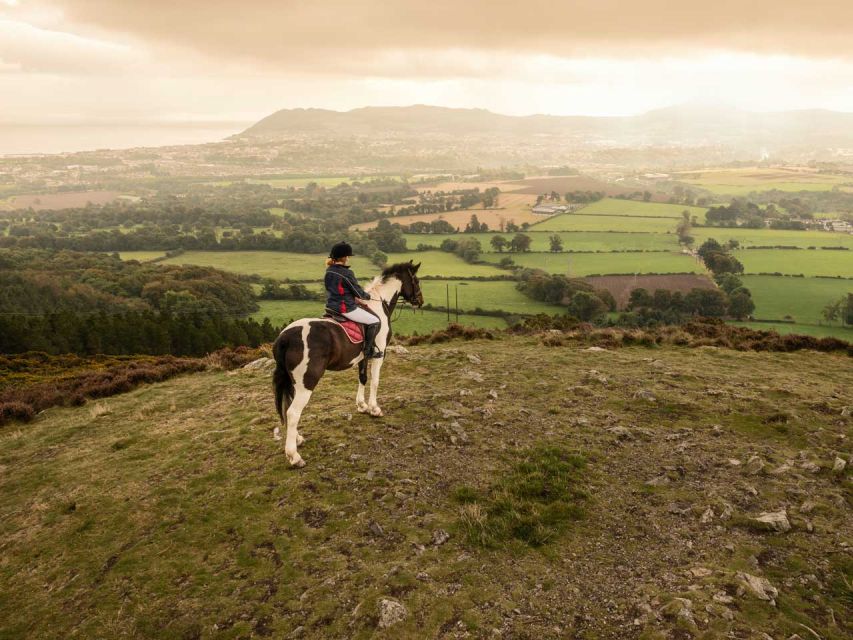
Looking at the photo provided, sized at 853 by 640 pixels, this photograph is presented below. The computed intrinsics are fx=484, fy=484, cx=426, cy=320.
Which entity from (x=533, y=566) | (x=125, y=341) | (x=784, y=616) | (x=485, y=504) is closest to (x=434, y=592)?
(x=533, y=566)

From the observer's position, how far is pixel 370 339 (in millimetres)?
11156

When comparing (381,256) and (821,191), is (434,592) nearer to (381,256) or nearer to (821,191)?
(381,256)

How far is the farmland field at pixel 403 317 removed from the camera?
49.8m

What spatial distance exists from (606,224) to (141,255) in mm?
102176

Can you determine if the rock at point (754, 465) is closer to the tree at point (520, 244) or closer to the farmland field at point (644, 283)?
the farmland field at point (644, 283)

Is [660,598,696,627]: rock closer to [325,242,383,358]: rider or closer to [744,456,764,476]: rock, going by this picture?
[744,456,764,476]: rock

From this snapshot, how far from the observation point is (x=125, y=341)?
41.7 meters

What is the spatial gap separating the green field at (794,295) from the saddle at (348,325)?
175 ft

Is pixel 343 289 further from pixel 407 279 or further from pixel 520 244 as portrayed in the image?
pixel 520 244

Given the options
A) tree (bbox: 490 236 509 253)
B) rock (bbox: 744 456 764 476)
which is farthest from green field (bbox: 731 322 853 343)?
tree (bbox: 490 236 509 253)

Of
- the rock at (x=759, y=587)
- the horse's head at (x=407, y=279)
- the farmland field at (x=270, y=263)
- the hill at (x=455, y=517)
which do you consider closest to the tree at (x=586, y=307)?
the farmland field at (x=270, y=263)

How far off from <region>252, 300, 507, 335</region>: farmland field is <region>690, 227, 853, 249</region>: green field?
59.0m

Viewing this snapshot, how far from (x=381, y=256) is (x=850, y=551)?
78841 mm

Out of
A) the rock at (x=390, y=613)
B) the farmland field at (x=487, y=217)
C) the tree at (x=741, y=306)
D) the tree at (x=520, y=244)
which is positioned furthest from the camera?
the farmland field at (x=487, y=217)
